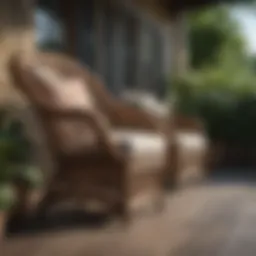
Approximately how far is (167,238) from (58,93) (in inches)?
38.5

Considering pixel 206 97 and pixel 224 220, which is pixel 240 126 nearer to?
pixel 206 97

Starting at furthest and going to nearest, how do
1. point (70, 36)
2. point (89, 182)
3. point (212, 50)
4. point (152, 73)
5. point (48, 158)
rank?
point (212, 50) → point (152, 73) → point (70, 36) → point (48, 158) → point (89, 182)

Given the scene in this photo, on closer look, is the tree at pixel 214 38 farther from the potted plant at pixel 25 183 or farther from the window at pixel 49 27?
the potted plant at pixel 25 183

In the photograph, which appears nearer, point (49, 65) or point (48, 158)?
point (49, 65)

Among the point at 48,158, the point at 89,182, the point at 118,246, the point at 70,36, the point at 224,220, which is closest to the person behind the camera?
the point at 118,246

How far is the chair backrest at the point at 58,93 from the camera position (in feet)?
11.4

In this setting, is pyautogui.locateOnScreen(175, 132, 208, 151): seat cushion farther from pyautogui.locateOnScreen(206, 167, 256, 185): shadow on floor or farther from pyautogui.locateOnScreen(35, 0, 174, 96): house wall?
pyautogui.locateOnScreen(35, 0, 174, 96): house wall

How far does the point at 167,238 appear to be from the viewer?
3242 mm

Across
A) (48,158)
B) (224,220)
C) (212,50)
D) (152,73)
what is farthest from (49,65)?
(212,50)

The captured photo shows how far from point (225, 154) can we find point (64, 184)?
17.8 feet

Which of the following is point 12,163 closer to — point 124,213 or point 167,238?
point 124,213

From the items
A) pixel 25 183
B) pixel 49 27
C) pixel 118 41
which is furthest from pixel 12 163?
pixel 118 41

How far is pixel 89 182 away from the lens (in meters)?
3.48

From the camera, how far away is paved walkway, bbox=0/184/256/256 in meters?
2.90
